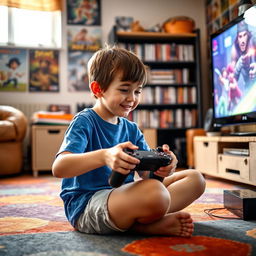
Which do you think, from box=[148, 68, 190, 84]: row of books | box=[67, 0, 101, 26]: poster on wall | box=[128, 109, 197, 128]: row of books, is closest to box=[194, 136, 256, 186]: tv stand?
box=[128, 109, 197, 128]: row of books

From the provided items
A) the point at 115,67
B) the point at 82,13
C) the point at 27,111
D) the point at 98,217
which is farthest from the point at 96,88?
the point at 82,13

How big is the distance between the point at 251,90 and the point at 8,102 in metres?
2.48

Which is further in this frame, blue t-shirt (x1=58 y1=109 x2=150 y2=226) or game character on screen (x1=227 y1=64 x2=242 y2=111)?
game character on screen (x1=227 y1=64 x2=242 y2=111)

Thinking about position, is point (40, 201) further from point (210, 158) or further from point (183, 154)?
point (183, 154)

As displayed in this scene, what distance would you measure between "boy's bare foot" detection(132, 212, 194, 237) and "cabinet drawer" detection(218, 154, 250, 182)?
1055 mm

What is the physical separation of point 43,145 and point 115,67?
212cm

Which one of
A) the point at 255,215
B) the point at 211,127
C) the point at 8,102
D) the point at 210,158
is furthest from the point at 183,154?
the point at 255,215

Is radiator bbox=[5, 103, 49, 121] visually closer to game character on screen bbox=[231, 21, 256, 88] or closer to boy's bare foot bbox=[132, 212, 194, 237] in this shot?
game character on screen bbox=[231, 21, 256, 88]

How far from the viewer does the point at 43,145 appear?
9.69 feet

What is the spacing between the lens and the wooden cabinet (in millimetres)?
2932

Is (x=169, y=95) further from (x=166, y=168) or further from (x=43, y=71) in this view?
(x=166, y=168)

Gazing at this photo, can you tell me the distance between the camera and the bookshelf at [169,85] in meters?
3.39

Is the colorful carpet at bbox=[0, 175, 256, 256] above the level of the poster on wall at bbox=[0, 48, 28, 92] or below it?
below

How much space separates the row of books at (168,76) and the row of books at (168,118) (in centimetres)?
30
